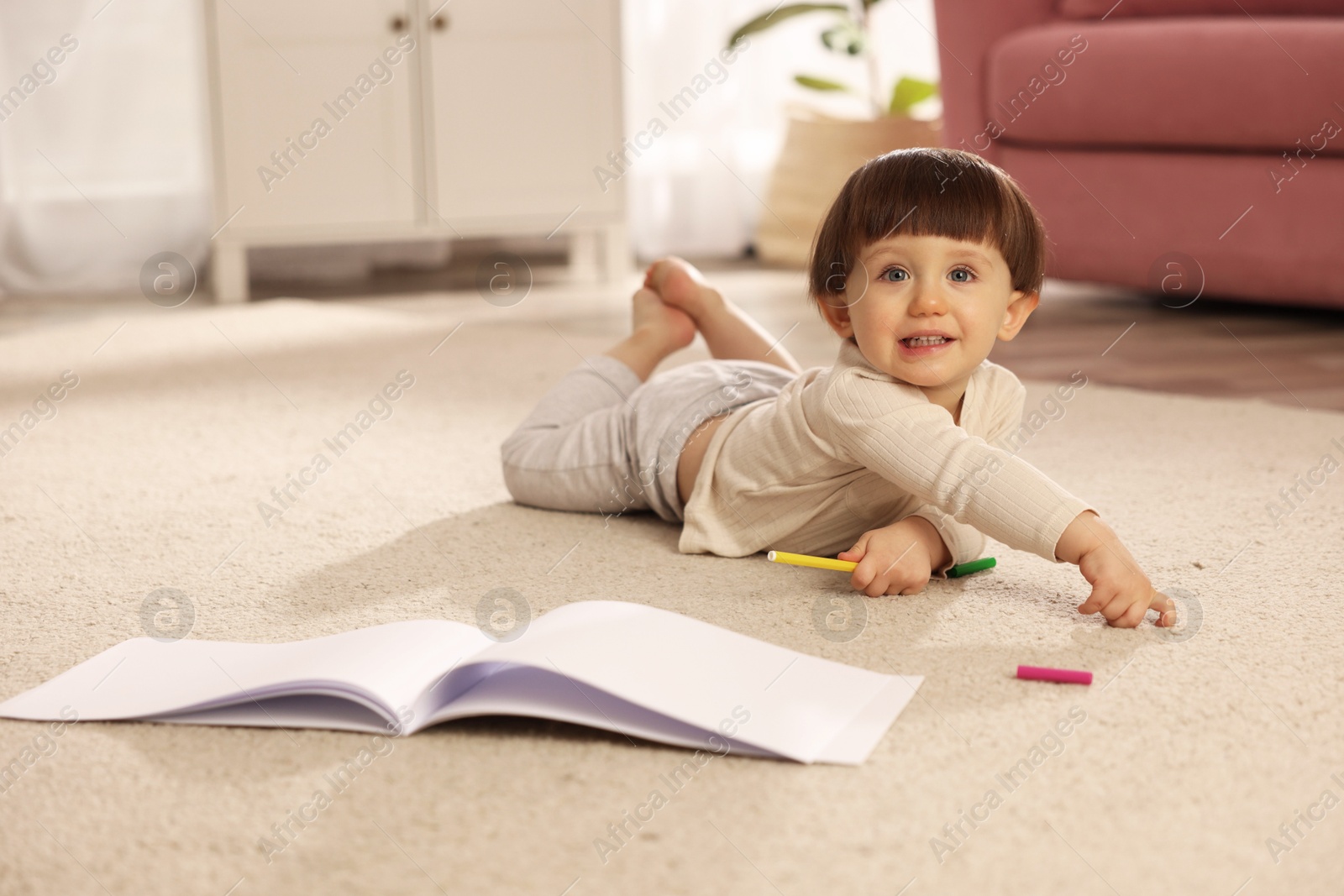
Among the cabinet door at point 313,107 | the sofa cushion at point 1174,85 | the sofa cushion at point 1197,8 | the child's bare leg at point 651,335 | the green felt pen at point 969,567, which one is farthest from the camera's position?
the cabinet door at point 313,107

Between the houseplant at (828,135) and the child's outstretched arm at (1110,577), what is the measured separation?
171cm

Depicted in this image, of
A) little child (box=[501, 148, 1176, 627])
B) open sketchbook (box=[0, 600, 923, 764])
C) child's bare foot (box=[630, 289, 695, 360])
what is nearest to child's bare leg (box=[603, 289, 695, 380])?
child's bare foot (box=[630, 289, 695, 360])

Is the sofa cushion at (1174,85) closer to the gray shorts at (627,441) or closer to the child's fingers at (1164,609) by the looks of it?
the gray shorts at (627,441)

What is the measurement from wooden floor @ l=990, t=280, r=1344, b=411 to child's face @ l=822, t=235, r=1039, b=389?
2.67 ft

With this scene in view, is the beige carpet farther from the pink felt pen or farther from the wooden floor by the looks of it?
the wooden floor

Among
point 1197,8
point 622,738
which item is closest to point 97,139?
point 1197,8

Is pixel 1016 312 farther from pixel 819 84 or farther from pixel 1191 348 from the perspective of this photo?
pixel 819 84

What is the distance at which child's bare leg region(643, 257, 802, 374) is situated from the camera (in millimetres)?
1291

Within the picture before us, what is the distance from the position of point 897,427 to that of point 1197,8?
1545 mm

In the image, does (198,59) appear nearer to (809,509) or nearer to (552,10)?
(552,10)

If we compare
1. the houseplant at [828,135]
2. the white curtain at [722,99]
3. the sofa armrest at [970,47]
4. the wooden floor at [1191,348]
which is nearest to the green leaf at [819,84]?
the houseplant at [828,135]

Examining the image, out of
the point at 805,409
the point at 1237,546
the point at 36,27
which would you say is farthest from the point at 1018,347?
the point at 36,27

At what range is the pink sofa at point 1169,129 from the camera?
5.89ft

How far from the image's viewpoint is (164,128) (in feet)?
8.46
